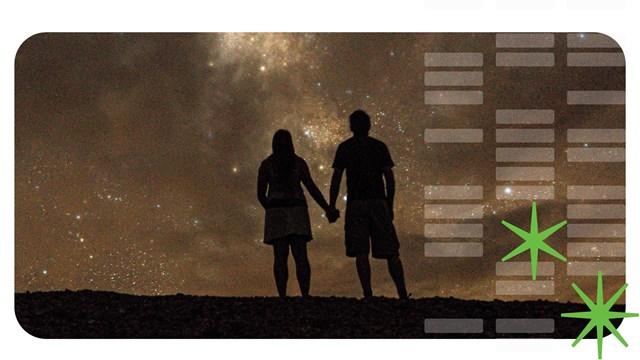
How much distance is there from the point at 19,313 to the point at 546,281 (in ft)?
14.8

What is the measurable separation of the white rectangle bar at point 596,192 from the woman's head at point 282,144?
8.38ft

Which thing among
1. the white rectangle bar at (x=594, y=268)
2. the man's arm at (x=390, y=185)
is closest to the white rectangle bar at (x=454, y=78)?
the man's arm at (x=390, y=185)

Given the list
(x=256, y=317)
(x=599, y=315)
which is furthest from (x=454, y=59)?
(x=256, y=317)

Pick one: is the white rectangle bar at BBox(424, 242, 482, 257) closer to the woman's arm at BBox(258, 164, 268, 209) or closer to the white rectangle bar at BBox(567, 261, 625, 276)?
the white rectangle bar at BBox(567, 261, 625, 276)

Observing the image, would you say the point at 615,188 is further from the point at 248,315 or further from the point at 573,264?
the point at 248,315

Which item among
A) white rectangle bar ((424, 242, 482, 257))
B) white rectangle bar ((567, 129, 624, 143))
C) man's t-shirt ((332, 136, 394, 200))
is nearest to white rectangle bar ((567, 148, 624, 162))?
white rectangle bar ((567, 129, 624, 143))

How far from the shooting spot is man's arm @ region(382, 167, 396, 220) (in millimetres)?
7578

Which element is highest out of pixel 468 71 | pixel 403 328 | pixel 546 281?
pixel 468 71

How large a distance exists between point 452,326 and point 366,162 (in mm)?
1672

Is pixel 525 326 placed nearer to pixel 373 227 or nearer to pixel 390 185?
pixel 373 227

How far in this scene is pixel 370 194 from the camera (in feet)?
24.8

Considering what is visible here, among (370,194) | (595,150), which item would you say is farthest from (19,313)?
(595,150)

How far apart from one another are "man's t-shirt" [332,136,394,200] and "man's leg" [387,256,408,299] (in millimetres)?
595

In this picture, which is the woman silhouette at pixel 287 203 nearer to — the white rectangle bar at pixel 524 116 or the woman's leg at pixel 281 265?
the woman's leg at pixel 281 265
